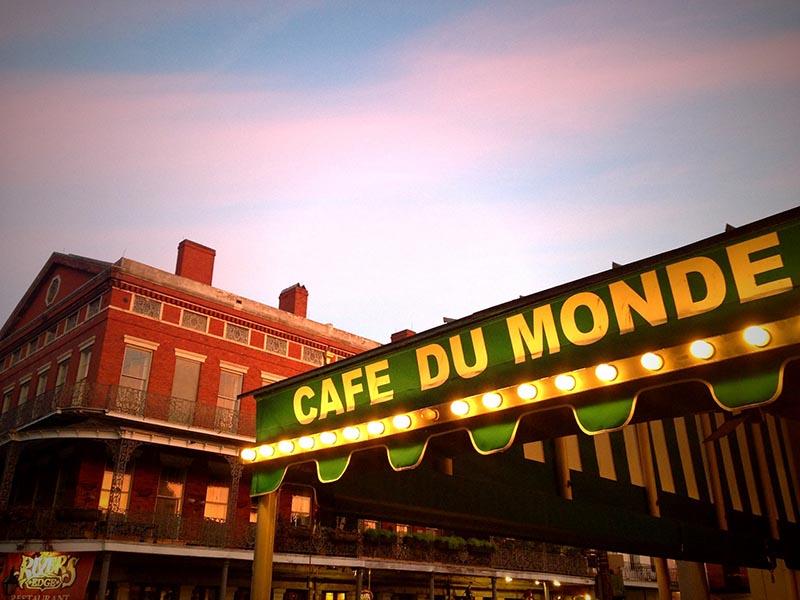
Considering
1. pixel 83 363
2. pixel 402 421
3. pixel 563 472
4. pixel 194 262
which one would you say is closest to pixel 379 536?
pixel 83 363

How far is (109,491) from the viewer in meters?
23.4

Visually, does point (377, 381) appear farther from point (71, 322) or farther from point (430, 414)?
point (71, 322)

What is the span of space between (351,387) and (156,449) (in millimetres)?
20442

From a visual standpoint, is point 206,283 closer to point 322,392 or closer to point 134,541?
point 134,541

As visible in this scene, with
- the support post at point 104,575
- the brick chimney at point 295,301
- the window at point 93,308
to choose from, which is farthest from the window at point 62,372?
the brick chimney at point 295,301

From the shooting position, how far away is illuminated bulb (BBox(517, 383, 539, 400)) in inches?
A: 207

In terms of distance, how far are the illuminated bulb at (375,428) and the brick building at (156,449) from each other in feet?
56.5

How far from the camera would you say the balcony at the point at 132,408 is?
2353 cm

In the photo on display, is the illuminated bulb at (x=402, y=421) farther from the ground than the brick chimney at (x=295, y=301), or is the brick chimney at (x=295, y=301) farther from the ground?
the brick chimney at (x=295, y=301)

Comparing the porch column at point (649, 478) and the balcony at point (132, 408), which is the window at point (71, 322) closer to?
the balcony at point (132, 408)

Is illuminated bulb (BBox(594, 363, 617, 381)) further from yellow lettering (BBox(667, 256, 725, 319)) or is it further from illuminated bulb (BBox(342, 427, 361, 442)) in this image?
illuminated bulb (BBox(342, 427, 361, 442))

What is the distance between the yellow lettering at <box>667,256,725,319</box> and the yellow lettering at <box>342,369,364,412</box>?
10.2 feet

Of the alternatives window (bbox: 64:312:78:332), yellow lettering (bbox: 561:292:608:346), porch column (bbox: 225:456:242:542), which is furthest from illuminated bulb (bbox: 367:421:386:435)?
window (bbox: 64:312:78:332)

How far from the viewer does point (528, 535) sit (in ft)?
28.3
